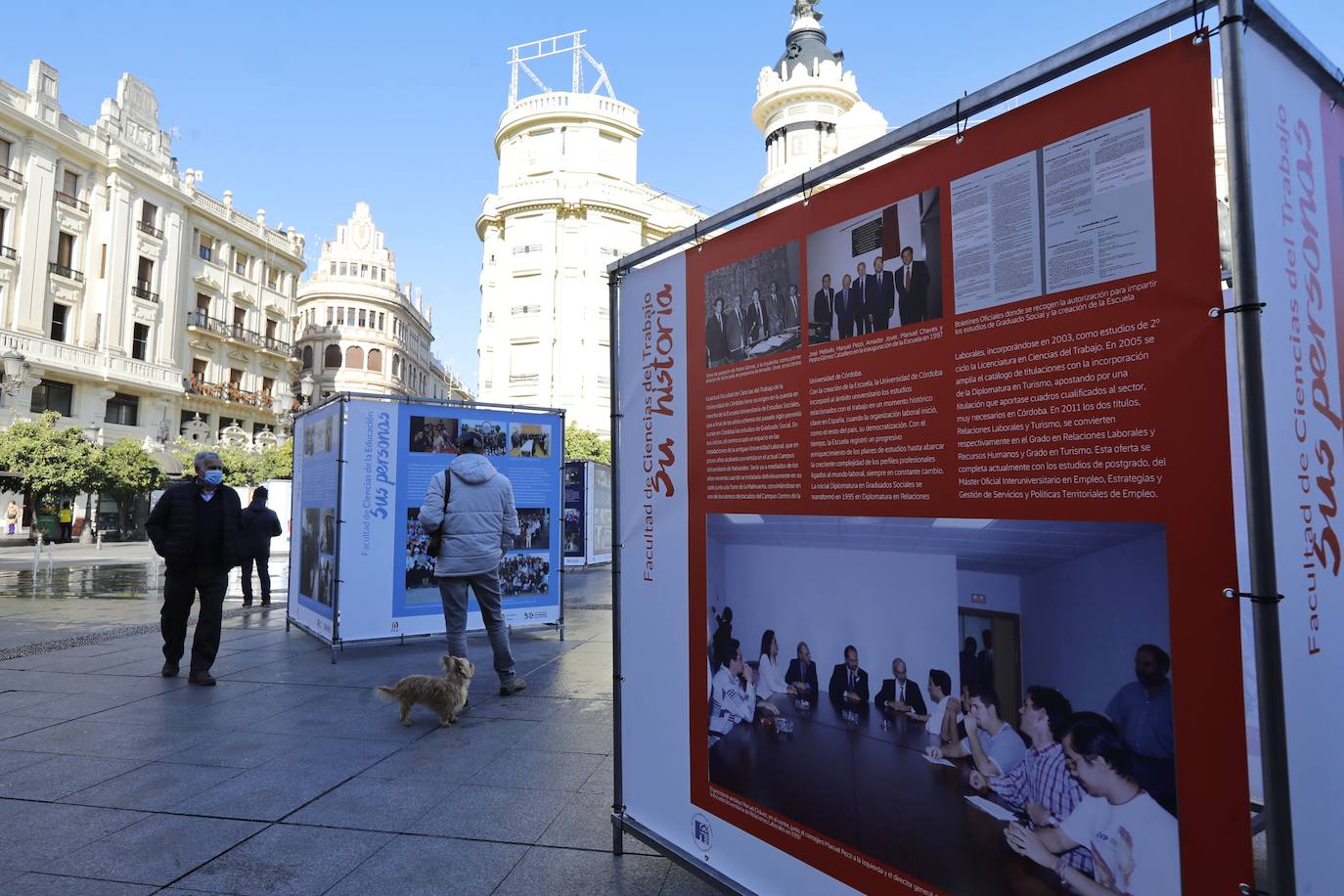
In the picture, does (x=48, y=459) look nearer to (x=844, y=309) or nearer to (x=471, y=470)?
(x=471, y=470)

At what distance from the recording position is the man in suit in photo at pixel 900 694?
2.23m

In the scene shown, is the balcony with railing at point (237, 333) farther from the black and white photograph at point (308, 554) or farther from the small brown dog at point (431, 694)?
the small brown dog at point (431, 694)

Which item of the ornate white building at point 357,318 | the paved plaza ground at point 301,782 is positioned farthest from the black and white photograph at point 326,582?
the ornate white building at point 357,318

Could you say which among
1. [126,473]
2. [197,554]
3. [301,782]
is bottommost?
[301,782]

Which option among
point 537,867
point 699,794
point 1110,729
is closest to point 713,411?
point 699,794

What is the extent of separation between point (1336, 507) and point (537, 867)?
2.92 m

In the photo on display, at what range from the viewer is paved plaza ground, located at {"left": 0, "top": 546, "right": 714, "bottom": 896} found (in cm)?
320

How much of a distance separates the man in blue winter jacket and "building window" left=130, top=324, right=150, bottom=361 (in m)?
45.2

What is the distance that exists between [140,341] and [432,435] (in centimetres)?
4409

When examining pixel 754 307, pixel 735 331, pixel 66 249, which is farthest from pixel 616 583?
pixel 66 249

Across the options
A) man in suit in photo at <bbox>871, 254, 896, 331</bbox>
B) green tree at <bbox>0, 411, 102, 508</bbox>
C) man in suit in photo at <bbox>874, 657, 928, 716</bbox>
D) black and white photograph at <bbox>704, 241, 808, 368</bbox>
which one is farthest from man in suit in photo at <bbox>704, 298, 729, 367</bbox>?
green tree at <bbox>0, 411, 102, 508</bbox>

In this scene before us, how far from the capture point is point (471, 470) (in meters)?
6.29

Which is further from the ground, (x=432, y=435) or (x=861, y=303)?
(x=432, y=435)

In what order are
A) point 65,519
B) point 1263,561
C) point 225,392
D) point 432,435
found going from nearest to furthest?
1. point 1263,561
2. point 432,435
3. point 65,519
4. point 225,392
